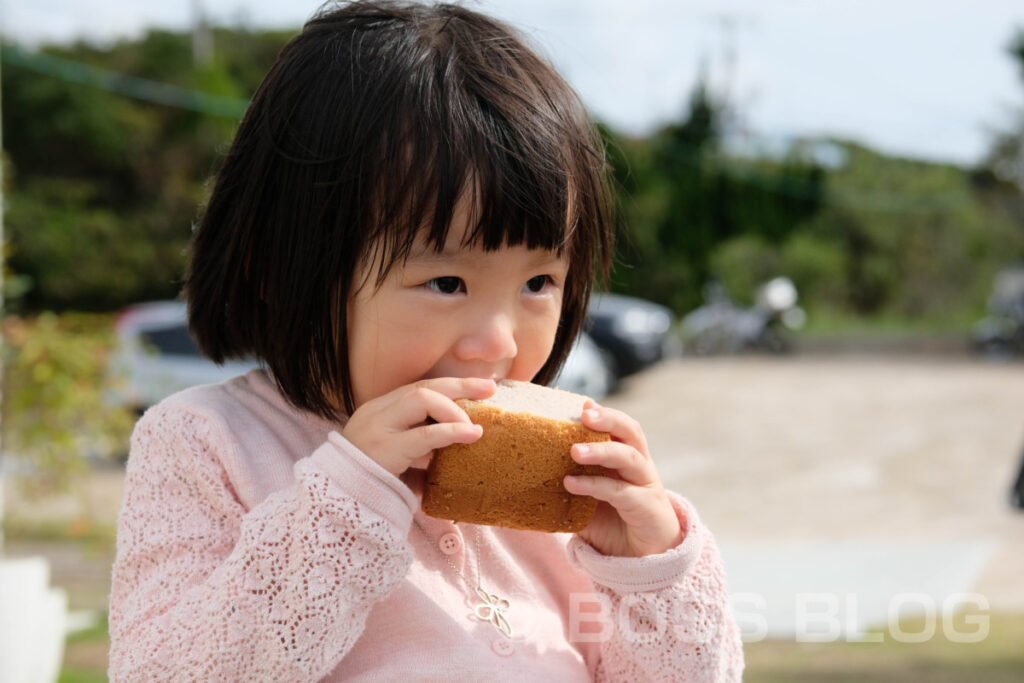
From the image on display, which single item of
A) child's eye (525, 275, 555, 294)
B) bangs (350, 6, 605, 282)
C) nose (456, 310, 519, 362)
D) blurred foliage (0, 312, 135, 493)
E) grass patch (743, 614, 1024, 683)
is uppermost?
bangs (350, 6, 605, 282)

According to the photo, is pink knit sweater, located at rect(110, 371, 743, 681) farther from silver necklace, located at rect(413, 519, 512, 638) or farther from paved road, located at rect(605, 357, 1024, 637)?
paved road, located at rect(605, 357, 1024, 637)

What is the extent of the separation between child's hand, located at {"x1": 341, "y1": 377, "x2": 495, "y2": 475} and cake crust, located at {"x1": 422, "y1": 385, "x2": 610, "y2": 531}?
0.04 meters

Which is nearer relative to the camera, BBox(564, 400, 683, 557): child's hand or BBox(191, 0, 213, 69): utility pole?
BBox(564, 400, 683, 557): child's hand

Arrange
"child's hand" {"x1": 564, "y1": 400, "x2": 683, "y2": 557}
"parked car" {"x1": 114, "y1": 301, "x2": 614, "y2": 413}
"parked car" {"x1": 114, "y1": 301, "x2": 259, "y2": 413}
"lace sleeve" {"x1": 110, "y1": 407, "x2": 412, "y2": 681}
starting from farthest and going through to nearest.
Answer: "parked car" {"x1": 114, "y1": 301, "x2": 259, "y2": 413} < "parked car" {"x1": 114, "y1": 301, "x2": 614, "y2": 413} < "child's hand" {"x1": 564, "y1": 400, "x2": 683, "y2": 557} < "lace sleeve" {"x1": 110, "y1": 407, "x2": 412, "y2": 681}

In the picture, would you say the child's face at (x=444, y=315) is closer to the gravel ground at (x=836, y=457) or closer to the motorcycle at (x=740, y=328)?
the gravel ground at (x=836, y=457)

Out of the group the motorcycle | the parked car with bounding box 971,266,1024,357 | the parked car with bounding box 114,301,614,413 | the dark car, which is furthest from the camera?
the motorcycle

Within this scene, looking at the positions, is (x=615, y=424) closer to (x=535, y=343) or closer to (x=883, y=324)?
(x=535, y=343)

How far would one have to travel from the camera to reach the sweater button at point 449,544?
1.36 metres

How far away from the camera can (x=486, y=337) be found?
1214 mm

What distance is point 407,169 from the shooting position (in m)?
1.20

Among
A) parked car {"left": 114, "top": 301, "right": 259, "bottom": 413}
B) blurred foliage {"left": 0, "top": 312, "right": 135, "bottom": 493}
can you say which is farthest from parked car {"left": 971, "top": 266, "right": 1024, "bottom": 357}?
blurred foliage {"left": 0, "top": 312, "right": 135, "bottom": 493}

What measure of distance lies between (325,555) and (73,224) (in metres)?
21.0

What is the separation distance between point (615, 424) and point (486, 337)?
0.59 ft

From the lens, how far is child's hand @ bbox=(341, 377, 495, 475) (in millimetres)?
1148
